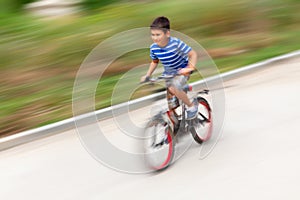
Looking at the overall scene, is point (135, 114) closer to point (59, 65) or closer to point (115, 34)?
point (59, 65)

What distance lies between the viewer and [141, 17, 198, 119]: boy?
204 inches

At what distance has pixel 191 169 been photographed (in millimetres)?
5855

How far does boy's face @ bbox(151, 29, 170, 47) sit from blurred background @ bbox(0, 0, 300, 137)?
272cm

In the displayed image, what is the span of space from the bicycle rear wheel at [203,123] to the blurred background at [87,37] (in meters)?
2.00

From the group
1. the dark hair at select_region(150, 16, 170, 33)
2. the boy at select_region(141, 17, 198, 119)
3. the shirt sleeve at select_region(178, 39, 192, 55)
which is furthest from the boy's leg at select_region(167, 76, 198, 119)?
the dark hair at select_region(150, 16, 170, 33)

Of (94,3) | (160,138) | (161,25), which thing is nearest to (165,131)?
(160,138)

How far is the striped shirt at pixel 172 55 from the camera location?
5.30m

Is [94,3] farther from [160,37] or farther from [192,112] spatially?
[160,37]

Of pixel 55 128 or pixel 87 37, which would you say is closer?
pixel 55 128

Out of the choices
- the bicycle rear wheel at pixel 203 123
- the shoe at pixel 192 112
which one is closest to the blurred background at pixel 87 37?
the bicycle rear wheel at pixel 203 123

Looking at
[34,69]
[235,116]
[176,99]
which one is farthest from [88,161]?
[34,69]

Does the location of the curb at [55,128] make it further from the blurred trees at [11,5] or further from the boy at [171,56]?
the blurred trees at [11,5]

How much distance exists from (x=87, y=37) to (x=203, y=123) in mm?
4330

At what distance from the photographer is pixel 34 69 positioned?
882 cm
